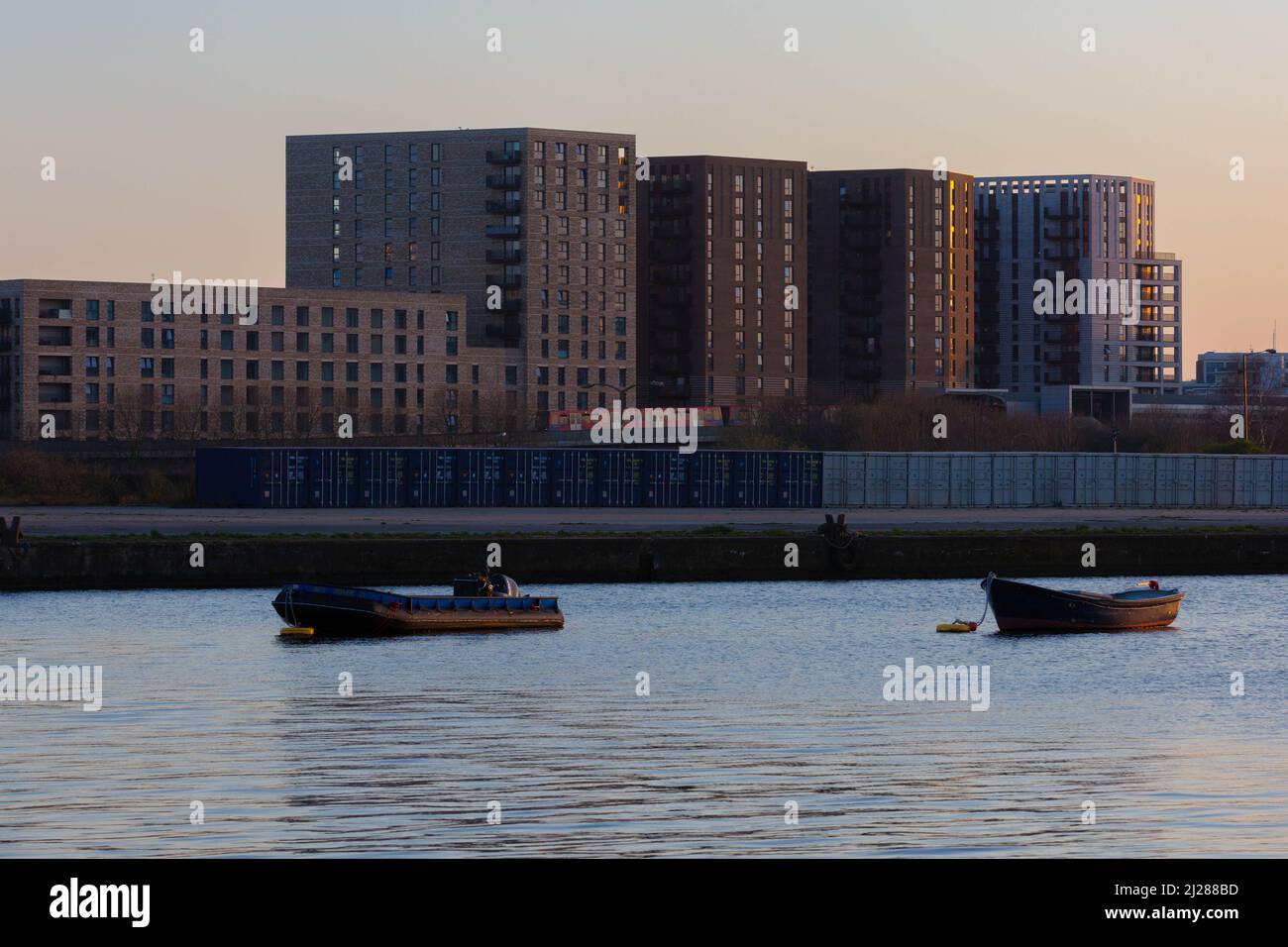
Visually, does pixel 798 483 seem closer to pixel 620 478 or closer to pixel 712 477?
pixel 712 477

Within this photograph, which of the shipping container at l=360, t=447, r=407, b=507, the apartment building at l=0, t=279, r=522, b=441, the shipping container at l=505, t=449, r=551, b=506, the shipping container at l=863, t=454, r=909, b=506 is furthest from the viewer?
the apartment building at l=0, t=279, r=522, b=441

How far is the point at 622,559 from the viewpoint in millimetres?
80562

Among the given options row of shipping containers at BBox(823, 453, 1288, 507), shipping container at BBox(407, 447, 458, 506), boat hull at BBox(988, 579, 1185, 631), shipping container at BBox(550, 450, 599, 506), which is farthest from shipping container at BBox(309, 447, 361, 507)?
boat hull at BBox(988, 579, 1185, 631)

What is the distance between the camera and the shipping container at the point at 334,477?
112250 mm

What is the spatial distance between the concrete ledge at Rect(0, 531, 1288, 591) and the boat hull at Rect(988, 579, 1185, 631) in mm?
21190

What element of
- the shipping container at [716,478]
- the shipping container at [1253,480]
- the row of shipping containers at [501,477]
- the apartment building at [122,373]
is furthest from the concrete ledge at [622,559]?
the apartment building at [122,373]

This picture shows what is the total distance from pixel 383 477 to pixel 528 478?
339 inches

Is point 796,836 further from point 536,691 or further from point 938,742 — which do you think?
point 536,691

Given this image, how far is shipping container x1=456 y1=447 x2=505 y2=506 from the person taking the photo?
11388cm

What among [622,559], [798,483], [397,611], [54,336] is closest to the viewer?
[397,611]

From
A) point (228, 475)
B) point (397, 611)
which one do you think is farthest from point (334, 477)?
point (397, 611)

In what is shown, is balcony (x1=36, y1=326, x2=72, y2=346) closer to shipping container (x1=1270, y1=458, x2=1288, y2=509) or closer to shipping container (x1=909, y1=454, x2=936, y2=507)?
shipping container (x1=909, y1=454, x2=936, y2=507)

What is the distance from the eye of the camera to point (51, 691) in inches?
1722

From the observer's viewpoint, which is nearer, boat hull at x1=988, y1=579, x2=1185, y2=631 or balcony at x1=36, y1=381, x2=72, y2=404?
boat hull at x1=988, y1=579, x2=1185, y2=631
